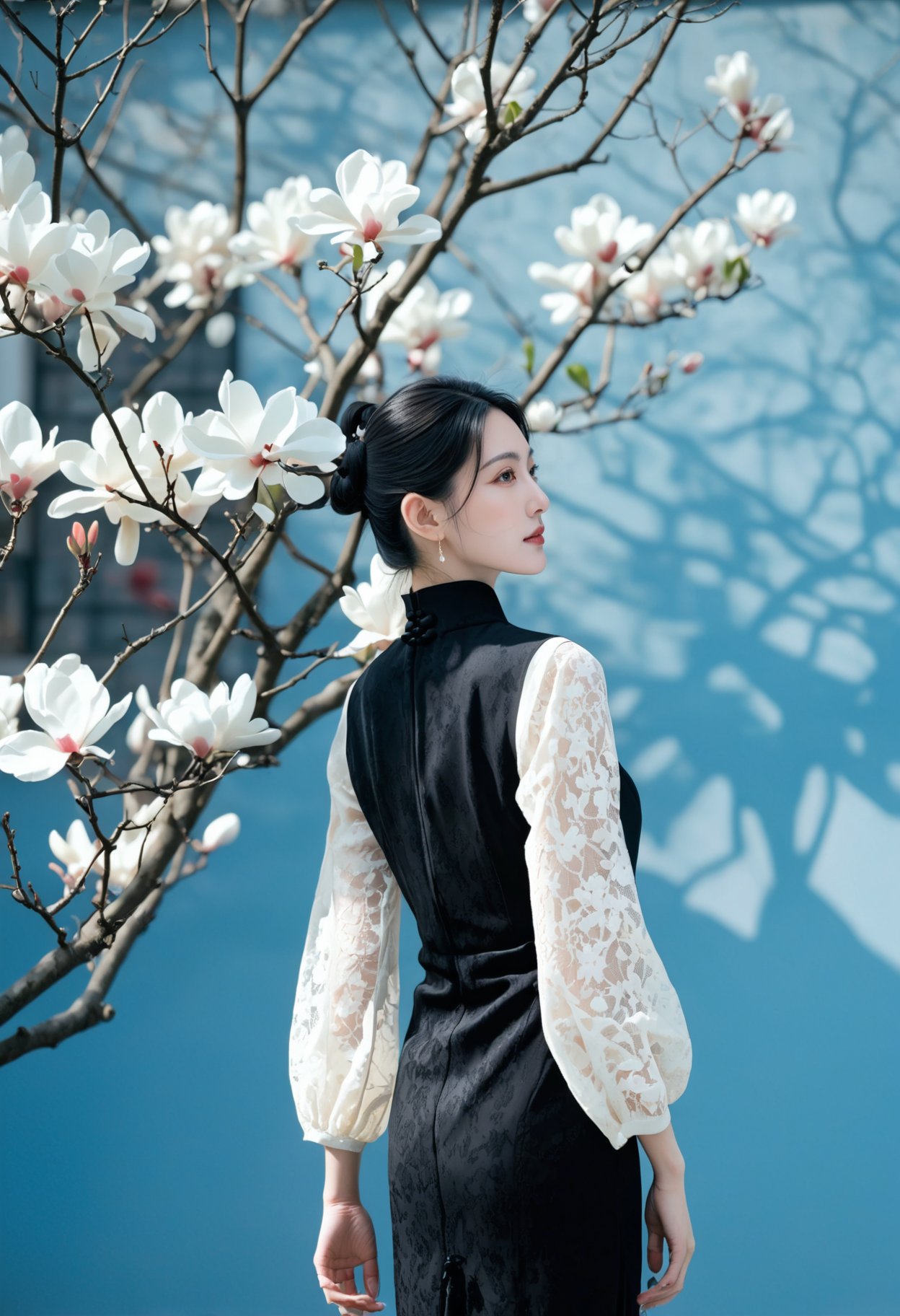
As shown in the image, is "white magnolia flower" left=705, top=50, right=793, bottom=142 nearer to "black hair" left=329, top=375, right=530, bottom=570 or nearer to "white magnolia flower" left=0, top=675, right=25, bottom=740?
"black hair" left=329, top=375, right=530, bottom=570

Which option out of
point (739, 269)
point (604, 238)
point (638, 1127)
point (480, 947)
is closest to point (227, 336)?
point (604, 238)

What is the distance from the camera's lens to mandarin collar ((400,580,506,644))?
49.2 inches

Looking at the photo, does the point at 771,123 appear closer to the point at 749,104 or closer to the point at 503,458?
the point at 749,104

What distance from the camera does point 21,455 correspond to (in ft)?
4.10

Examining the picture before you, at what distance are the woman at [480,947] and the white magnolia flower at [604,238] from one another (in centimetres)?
76

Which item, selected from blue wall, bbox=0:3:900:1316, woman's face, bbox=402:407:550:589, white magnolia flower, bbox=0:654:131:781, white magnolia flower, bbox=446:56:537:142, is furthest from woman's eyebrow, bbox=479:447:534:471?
blue wall, bbox=0:3:900:1316

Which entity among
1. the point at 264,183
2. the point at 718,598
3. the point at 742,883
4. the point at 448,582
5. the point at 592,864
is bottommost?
the point at 592,864

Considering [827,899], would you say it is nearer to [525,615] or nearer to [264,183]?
[525,615]

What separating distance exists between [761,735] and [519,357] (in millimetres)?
950

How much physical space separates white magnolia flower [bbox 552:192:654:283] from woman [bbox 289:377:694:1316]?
0.76 meters

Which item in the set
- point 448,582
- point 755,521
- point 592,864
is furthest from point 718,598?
point 592,864

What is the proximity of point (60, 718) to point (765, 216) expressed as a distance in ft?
5.07

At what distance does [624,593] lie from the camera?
268 centimetres

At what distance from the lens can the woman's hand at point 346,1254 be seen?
1293 mm
